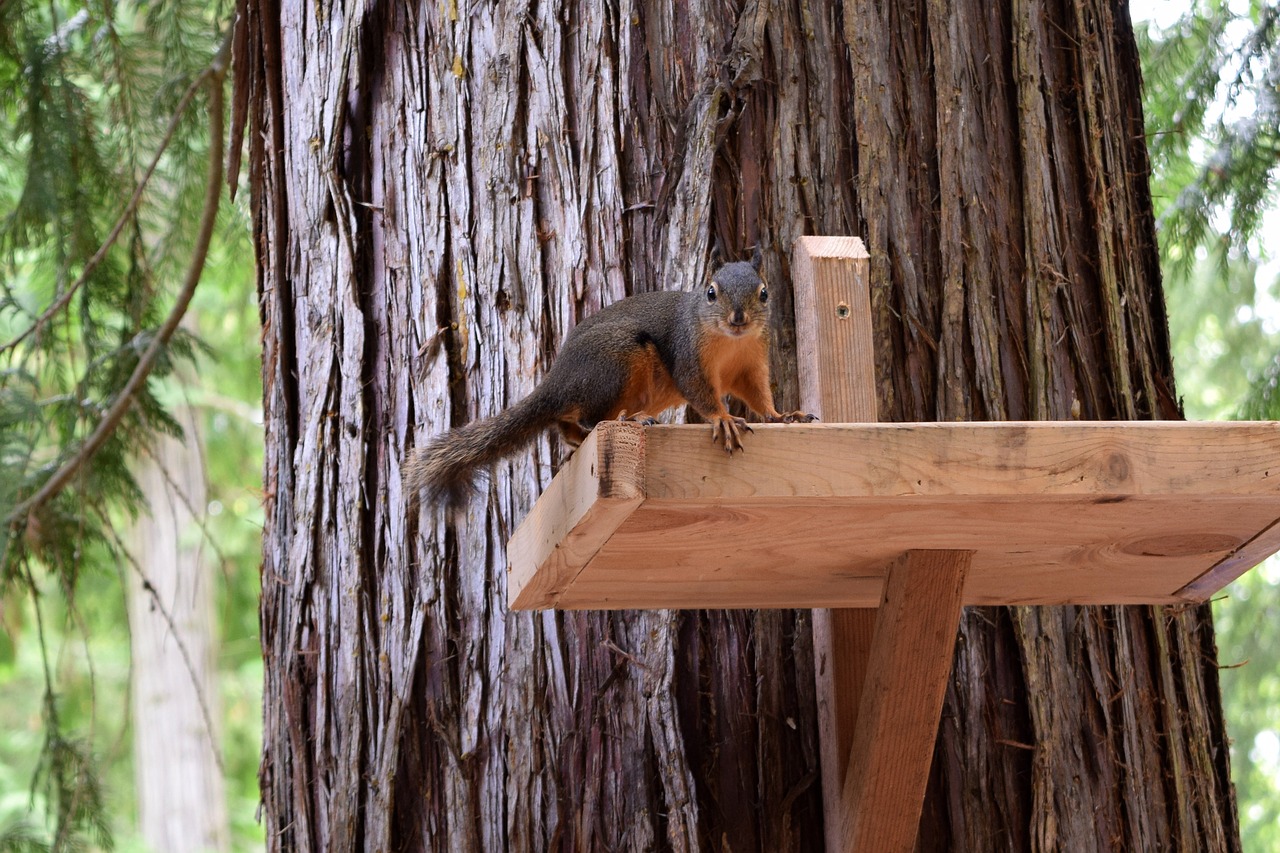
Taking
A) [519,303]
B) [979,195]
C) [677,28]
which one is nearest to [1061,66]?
[979,195]

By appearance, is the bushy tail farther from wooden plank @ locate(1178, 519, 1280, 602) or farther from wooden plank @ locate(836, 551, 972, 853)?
wooden plank @ locate(1178, 519, 1280, 602)

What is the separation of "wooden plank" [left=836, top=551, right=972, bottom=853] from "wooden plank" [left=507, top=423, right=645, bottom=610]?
37 cm

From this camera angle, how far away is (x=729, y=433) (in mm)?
1244

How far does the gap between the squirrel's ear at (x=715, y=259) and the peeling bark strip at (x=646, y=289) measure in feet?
0.12

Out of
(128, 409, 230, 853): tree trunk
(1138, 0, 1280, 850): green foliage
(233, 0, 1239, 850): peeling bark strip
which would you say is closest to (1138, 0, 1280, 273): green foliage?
(1138, 0, 1280, 850): green foliage

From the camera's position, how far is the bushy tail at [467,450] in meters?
1.69

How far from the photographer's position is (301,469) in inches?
83.5

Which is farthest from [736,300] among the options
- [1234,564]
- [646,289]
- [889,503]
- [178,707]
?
[178,707]

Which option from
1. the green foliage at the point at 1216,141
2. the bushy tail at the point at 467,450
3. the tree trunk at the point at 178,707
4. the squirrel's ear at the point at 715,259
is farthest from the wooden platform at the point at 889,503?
the tree trunk at the point at 178,707

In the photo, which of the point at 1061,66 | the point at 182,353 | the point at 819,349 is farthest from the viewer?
the point at 182,353

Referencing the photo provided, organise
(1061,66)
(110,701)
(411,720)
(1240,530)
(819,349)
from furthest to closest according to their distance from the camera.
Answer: (110,701) → (1061,66) → (411,720) → (819,349) → (1240,530)

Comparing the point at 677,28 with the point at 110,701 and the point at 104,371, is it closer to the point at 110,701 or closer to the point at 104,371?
the point at 104,371

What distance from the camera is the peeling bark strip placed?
182cm

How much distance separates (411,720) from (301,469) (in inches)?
17.8
